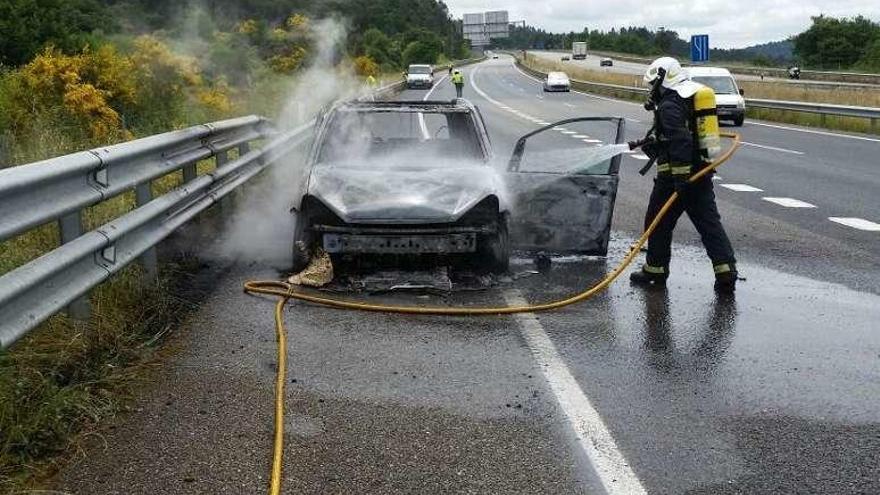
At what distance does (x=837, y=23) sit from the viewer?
10006 centimetres

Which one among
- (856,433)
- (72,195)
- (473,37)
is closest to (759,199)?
(856,433)

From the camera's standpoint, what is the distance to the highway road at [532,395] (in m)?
3.55

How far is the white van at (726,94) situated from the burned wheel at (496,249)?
802 inches

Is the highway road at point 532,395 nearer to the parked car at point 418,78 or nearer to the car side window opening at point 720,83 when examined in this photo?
the car side window opening at point 720,83

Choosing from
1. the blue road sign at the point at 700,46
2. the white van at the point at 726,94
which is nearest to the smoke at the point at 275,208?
the white van at the point at 726,94

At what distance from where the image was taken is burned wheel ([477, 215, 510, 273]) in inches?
267

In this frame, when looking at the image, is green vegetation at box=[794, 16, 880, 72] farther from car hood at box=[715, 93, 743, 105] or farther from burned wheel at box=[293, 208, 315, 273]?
burned wheel at box=[293, 208, 315, 273]

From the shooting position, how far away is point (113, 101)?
18.6 m

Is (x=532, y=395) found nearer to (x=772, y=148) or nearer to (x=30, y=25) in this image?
(x=772, y=148)

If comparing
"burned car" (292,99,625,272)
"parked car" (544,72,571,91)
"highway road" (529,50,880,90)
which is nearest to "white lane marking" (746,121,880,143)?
"burned car" (292,99,625,272)

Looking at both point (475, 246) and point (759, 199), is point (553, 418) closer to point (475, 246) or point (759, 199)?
point (475, 246)

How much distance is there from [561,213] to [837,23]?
10431 cm

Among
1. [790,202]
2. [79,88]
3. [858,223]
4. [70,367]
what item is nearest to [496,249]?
[70,367]

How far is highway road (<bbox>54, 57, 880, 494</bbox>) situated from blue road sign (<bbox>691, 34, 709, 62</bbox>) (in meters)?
30.2
